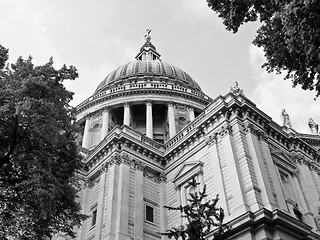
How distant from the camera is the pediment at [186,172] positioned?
951 inches

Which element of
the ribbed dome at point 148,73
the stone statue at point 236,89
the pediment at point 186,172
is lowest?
the pediment at point 186,172

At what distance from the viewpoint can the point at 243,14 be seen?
37.1 feet

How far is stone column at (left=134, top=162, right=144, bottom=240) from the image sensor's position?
22.0 meters

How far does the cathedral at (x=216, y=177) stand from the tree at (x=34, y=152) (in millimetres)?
6813

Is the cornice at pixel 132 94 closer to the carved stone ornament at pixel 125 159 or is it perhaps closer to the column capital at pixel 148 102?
the column capital at pixel 148 102

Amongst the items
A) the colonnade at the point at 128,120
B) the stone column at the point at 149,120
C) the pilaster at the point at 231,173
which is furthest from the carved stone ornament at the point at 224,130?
the stone column at the point at 149,120

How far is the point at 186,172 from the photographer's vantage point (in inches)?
977

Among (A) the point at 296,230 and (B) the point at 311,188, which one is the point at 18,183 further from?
(B) the point at 311,188

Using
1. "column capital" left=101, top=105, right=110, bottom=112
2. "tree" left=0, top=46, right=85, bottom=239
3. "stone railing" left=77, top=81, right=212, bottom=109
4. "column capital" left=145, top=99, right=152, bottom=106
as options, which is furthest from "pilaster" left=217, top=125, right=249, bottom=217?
"column capital" left=101, top=105, right=110, bottom=112

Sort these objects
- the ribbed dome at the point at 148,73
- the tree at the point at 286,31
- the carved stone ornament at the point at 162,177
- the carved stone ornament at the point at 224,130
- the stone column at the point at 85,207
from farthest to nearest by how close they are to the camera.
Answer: the ribbed dome at the point at 148,73 → the carved stone ornament at the point at 162,177 → the stone column at the point at 85,207 → the carved stone ornament at the point at 224,130 → the tree at the point at 286,31

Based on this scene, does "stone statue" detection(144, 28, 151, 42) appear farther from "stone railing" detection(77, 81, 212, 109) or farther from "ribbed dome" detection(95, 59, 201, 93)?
"stone railing" detection(77, 81, 212, 109)

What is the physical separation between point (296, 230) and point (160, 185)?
10198 millimetres

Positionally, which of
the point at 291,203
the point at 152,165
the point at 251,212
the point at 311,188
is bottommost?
the point at 251,212

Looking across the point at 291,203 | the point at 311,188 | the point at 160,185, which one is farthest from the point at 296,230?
the point at 160,185
